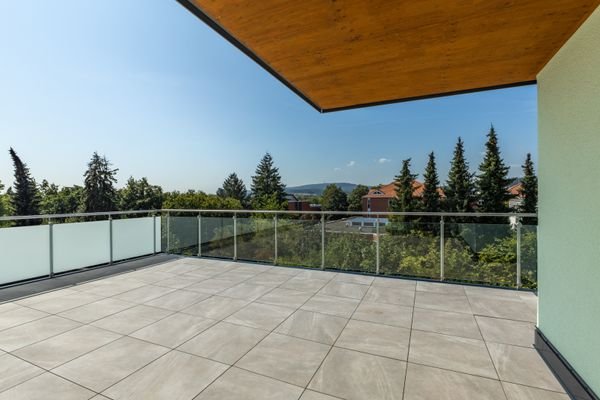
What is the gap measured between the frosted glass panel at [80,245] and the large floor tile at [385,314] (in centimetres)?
475

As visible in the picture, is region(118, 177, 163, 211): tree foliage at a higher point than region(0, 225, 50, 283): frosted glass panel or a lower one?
higher

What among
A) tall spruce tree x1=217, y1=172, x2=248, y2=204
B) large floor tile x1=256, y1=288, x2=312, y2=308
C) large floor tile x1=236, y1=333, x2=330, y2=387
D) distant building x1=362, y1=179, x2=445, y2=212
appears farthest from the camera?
tall spruce tree x1=217, y1=172, x2=248, y2=204

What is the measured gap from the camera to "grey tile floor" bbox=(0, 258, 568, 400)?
1.92m

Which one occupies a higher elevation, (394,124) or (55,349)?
(394,124)

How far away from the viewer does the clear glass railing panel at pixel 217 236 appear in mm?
5992

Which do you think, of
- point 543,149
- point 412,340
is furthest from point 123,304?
point 543,149

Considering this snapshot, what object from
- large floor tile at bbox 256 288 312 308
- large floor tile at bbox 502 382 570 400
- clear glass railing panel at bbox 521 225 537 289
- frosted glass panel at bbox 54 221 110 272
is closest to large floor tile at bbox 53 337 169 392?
large floor tile at bbox 256 288 312 308

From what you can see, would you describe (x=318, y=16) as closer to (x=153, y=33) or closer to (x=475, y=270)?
(x=475, y=270)

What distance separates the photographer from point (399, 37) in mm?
2225

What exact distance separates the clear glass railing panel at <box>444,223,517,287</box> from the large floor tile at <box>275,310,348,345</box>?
2375mm

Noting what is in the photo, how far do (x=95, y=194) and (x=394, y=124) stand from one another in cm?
4821

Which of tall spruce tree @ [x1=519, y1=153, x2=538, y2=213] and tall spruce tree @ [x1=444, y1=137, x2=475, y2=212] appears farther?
tall spruce tree @ [x1=444, y1=137, x2=475, y2=212]

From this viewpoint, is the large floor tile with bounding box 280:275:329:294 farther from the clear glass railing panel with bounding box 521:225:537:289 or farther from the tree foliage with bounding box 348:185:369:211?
the tree foliage with bounding box 348:185:369:211

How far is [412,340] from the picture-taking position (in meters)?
2.56
